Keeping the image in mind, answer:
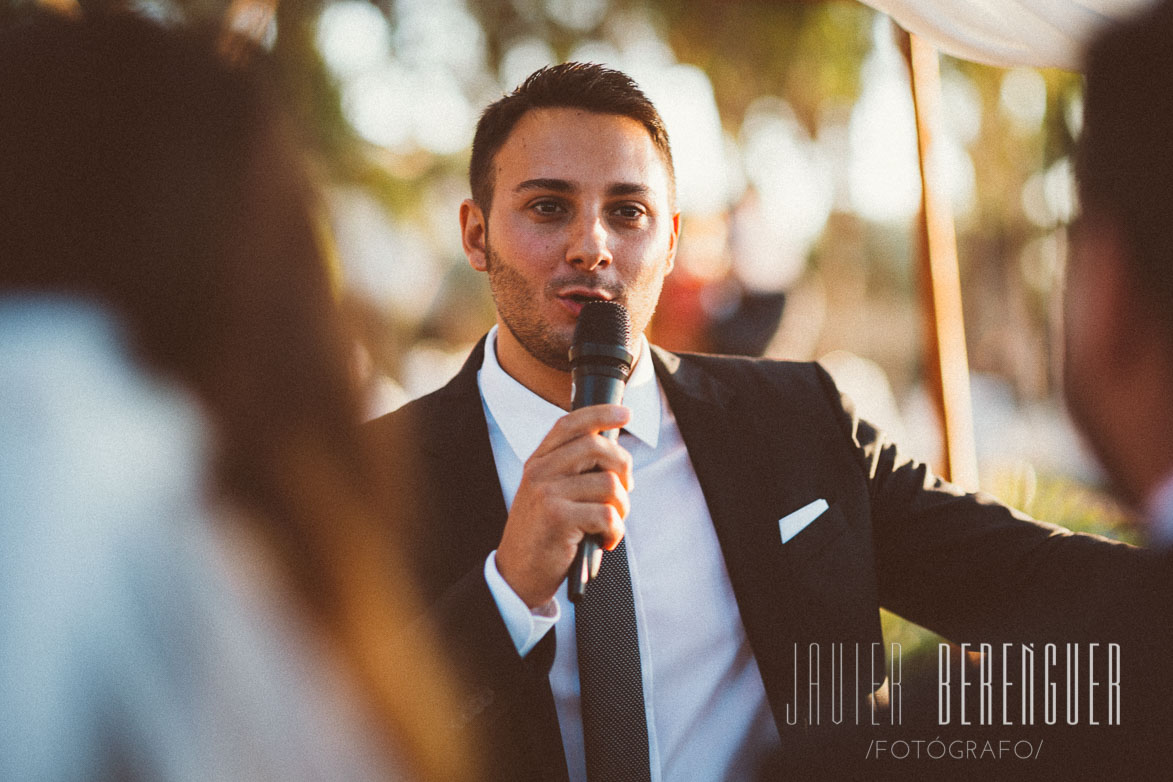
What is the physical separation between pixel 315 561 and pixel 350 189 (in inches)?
304

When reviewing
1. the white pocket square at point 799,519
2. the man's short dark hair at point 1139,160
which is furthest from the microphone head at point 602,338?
the man's short dark hair at point 1139,160

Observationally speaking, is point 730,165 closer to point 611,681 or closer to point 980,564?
point 980,564

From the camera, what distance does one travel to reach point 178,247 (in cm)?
63

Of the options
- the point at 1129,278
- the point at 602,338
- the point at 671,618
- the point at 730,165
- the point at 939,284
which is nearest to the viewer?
the point at 1129,278

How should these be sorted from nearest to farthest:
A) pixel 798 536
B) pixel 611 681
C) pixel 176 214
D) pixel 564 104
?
1. pixel 176 214
2. pixel 611 681
3. pixel 798 536
4. pixel 564 104

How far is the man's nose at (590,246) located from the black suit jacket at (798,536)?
1.38 ft

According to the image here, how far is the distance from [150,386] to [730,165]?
313 inches

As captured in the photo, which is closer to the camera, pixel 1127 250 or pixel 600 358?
pixel 1127 250

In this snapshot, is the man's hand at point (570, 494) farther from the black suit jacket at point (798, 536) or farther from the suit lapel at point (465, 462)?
the suit lapel at point (465, 462)

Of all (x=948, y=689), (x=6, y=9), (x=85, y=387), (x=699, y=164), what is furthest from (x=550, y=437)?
(x=699, y=164)

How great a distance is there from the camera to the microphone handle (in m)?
1.28

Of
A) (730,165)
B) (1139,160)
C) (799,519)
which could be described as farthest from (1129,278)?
(730,165)

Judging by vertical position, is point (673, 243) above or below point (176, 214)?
above

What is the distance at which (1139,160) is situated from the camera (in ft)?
4.21
